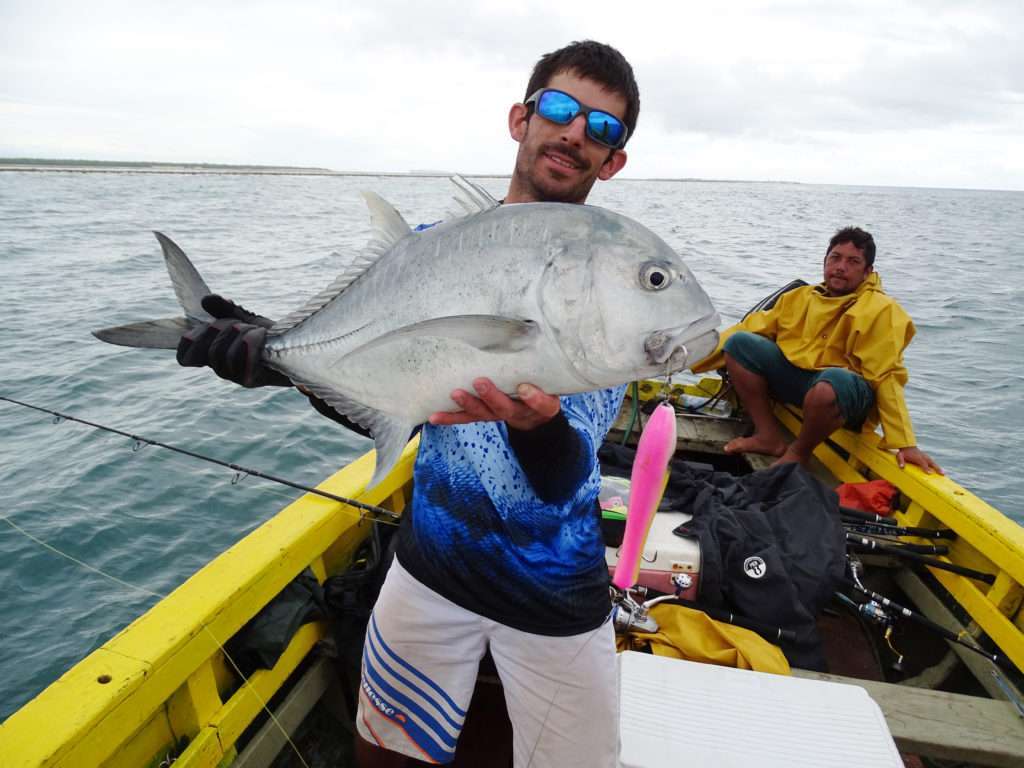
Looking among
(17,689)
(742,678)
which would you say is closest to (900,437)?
(742,678)

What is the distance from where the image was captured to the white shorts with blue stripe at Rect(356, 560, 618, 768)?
1812mm

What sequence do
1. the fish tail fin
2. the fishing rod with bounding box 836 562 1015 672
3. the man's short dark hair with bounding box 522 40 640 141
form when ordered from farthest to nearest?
the fishing rod with bounding box 836 562 1015 672 → the man's short dark hair with bounding box 522 40 640 141 → the fish tail fin

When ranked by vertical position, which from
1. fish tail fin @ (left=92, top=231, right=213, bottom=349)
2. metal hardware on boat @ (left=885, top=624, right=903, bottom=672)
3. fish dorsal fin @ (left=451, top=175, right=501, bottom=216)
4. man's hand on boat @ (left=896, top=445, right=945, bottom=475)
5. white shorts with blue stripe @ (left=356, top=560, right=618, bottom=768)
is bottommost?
metal hardware on boat @ (left=885, top=624, right=903, bottom=672)

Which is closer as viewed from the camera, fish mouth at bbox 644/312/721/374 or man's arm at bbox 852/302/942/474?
fish mouth at bbox 644/312/721/374

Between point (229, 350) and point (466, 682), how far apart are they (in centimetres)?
126

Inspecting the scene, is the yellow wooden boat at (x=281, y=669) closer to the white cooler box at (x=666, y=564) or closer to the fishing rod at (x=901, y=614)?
the fishing rod at (x=901, y=614)

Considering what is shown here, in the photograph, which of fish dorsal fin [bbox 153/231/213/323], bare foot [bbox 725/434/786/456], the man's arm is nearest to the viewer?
fish dorsal fin [bbox 153/231/213/323]

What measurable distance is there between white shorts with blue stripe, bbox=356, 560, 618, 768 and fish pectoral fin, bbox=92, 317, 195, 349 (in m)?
1.00

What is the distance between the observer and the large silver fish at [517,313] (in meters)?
1.38

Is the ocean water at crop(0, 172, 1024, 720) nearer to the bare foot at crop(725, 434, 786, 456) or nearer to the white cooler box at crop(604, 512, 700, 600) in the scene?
the white cooler box at crop(604, 512, 700, 600)

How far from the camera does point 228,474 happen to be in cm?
599

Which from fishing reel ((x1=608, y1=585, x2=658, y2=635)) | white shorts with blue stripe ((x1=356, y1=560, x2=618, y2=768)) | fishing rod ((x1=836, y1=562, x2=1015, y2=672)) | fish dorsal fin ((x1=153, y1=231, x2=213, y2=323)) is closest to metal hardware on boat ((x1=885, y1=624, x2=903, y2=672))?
fishing rod ((x1=836, y1=562, x2=1015, y2=672))

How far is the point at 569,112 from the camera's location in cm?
199

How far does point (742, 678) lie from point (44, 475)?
19.8 ft
